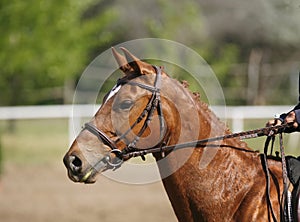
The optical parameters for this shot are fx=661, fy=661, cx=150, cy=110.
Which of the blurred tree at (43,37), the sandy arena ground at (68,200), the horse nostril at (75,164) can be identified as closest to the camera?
the horse nostril at (75,164)

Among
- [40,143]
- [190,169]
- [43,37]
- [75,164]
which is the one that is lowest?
[40,143]

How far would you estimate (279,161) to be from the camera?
4.54 meters

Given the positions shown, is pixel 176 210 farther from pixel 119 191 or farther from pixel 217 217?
pixel 119 191

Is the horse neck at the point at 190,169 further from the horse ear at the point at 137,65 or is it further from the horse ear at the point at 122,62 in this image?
the horse ear at the point at 122,62

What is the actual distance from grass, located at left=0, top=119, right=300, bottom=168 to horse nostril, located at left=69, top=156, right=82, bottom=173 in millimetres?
9515

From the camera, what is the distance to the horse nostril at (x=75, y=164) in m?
4.03

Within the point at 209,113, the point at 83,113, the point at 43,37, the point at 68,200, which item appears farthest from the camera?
the point at 43,37

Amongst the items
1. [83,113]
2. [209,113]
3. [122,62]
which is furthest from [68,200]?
[122,62]

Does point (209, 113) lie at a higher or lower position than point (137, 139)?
higher

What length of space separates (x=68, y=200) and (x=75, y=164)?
27.4 feet

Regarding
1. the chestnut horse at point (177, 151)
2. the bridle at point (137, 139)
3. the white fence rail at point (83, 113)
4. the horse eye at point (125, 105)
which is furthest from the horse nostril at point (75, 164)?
the white fence rail at point (83, 113)

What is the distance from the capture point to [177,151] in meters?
4.30

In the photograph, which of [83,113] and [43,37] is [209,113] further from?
[43,37]

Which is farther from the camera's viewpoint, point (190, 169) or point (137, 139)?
point (190, 169)
